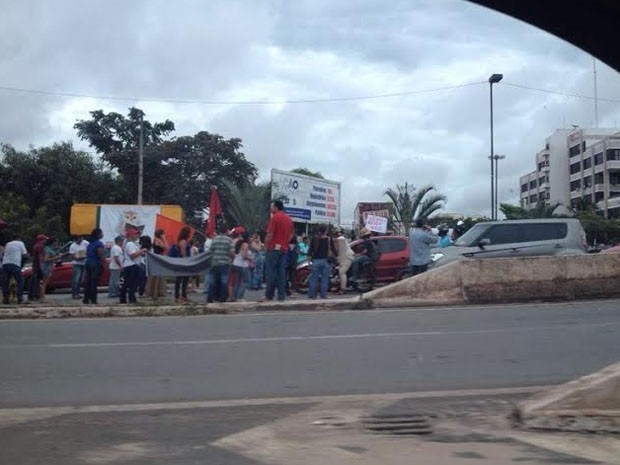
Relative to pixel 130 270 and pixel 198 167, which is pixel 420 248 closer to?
pixel 130 270

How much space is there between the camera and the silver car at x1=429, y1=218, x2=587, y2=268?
17984mm

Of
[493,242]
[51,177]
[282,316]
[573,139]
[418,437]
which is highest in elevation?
[573,139]

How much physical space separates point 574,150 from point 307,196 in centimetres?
6014

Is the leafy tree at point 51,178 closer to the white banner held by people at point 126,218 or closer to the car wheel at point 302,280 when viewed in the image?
the white banner held by people at point 126,218

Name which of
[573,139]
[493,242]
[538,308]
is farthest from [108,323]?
[573,139]

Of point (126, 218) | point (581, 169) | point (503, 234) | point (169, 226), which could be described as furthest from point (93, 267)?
point (581, 169)

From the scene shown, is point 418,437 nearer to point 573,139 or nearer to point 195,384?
point 195,384

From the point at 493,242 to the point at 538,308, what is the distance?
457cm

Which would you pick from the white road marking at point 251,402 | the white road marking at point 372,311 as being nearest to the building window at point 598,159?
the white road marking at point 372,311

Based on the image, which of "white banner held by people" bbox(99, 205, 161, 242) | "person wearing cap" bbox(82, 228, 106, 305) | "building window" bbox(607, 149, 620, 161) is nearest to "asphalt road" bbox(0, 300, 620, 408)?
"person wearing cap" bbox(82, 228, 106, 305)

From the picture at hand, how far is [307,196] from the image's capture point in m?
30.6

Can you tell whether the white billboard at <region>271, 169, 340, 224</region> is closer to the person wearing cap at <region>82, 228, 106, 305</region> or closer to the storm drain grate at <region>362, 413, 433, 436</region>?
the person wearing cap at <region>82, 228, 106, 305</region>

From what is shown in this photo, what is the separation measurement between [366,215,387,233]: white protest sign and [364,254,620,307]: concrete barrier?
12.1 meters

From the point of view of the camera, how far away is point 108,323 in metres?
12.3
